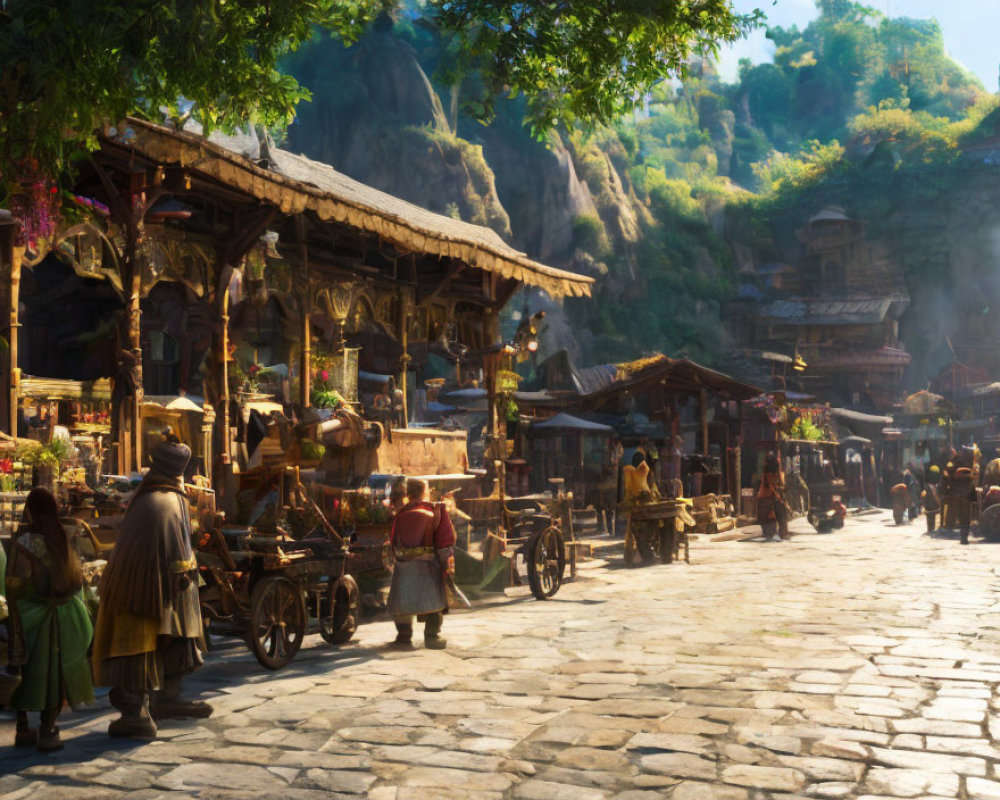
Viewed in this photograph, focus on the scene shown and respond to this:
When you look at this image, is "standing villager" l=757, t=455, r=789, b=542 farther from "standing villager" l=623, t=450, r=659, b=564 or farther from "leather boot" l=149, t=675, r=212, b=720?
"leather boot" l=149, t=675, r=212, b=720

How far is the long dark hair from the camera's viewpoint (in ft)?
20.1

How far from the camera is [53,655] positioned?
6074 millimetres

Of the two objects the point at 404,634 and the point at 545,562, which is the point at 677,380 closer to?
the point at 545,562

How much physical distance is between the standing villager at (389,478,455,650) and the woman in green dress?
146 inches

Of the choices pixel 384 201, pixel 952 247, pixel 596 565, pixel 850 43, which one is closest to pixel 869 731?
pixel 596 565

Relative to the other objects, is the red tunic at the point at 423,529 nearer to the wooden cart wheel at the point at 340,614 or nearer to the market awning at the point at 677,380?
the wooden cart wheel at the point at 340,614

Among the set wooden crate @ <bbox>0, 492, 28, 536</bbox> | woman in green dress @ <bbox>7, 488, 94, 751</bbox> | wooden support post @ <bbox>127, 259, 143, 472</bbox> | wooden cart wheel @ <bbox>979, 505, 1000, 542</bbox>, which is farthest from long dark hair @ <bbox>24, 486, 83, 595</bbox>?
wooden cart wheel @ <bbox>979, 505, 1000, 542</bbox>

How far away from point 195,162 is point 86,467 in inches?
148

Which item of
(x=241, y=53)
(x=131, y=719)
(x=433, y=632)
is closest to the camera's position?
(x=131, y=719)

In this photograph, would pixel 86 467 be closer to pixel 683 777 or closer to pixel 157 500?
pixel 157 500

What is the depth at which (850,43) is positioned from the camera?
95438 mm

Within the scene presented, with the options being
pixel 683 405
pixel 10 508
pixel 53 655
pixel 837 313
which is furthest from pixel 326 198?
pixel 837 313

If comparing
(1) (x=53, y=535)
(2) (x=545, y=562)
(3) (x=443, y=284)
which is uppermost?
(3) (x=443, y=284)

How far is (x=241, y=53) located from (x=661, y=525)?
13.2 m
